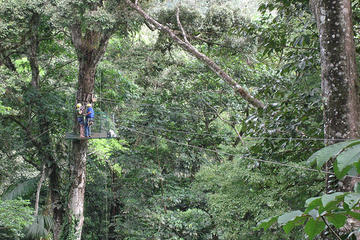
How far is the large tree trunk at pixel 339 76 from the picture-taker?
104 inches

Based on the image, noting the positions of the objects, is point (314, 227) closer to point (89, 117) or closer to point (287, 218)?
point (287, 218)

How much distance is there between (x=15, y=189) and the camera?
32.8 feet

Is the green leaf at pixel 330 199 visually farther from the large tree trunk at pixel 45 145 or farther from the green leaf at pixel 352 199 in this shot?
the large tree trunk at pixel 45 145

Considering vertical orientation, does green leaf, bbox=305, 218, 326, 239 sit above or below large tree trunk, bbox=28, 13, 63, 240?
below

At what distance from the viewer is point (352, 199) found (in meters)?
1.01

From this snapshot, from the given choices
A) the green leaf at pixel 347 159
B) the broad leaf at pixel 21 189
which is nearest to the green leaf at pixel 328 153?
the green leaf at pixel 347 159

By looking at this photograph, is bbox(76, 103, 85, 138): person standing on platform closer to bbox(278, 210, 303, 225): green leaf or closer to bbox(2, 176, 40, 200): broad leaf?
bbox(2, 176, 40, 200): broad leaf

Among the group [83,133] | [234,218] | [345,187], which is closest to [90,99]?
[83,133]

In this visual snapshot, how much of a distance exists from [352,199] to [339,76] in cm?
190

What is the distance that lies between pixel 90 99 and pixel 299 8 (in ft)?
18.3

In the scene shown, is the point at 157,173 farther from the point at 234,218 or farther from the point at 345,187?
the point at 345,187

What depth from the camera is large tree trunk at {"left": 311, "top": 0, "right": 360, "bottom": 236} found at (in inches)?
104

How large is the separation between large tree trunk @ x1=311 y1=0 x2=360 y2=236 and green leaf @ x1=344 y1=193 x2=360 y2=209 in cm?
170

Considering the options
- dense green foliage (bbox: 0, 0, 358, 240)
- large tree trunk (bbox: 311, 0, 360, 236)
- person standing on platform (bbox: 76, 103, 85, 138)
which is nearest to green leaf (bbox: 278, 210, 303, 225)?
large tree trunk (bbox: 311, 0, 360, 236)
